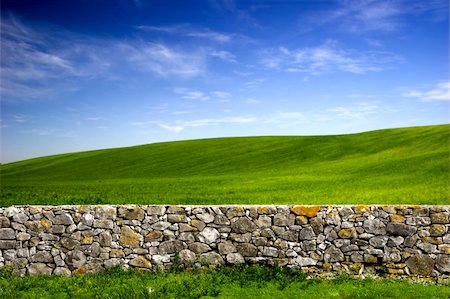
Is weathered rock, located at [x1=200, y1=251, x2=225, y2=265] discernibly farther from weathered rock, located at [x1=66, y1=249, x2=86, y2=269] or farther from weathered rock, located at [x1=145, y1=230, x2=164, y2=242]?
weathered rock, located at [x1=66, y1=249, x2=86, y2=269]

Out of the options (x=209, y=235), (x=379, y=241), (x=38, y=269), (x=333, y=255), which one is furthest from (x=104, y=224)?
(x=379, y=241)

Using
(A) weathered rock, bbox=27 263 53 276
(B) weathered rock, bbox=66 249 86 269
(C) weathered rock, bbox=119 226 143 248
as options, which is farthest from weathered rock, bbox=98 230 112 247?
(A) weathered rock, bbox=27 263 53 276

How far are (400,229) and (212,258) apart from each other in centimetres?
531

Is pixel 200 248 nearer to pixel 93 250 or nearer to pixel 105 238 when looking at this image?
pixel 105 238

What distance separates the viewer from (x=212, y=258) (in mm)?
12211

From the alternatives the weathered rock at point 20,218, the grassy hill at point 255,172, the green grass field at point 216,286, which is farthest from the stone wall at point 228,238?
the grassy hill at point 255,172

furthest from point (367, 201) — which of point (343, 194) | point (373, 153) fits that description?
point (373, 153)

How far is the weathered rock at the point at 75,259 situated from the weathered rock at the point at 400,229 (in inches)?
344

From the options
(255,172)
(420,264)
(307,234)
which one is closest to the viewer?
(420,264)

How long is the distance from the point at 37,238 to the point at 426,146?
4547cm

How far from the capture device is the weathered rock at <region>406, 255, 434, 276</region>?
11578mm

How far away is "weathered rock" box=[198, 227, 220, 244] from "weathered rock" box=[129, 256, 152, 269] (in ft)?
5.44

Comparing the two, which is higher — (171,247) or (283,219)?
(283,219)

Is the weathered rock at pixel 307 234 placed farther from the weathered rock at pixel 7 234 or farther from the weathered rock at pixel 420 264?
the weathered rock at pixel 7 234
